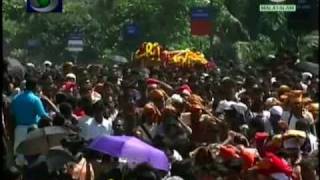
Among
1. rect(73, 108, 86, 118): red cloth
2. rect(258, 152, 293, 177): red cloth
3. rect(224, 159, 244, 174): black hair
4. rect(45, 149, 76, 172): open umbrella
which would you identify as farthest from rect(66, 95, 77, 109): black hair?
rect(258, 152, 293, 177): red cloth

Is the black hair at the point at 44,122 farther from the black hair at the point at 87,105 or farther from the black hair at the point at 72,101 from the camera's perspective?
the black hair at the point at 72,101

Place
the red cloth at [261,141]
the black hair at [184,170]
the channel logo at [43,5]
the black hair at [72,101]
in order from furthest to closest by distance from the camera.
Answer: the channel logo at [43,5], the black hair at [72,101], the red cloth at [261,141], the black hair at [184,170]

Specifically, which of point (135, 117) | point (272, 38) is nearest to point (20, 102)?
point (135, 117)

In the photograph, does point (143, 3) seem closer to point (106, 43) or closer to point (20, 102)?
point (106, 43)

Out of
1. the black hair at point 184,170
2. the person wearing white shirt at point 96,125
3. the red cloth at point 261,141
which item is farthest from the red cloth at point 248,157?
the person wearing white shirt at point 96,125

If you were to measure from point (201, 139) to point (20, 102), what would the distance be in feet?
7.03

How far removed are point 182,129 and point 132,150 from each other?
1.52 m

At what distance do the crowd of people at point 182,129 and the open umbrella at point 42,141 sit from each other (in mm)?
159

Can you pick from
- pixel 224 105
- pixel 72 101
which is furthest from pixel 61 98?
pixel 224 105

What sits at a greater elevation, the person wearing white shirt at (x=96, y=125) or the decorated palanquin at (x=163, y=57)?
the person wearing white shirt at (x=96, y=125)

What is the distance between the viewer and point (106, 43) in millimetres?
55094

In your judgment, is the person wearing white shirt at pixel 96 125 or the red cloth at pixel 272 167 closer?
the red cloth at pixel 272 167

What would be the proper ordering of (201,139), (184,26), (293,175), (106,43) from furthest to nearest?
(106,43) → (184,26) → (201,139) → (293,175)

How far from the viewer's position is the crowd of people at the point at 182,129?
800 cm
